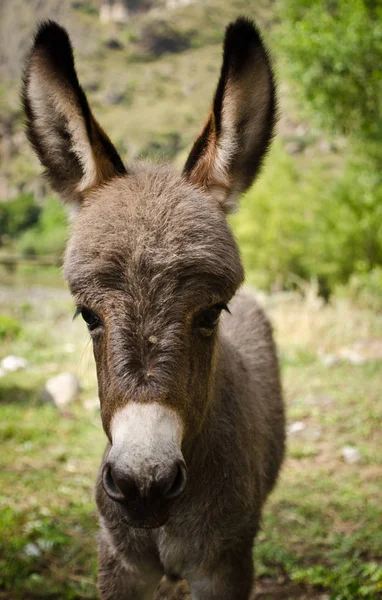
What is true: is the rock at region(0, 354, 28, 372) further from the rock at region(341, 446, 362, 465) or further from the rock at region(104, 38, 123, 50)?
the rock at region(104, 38, 123, 50)

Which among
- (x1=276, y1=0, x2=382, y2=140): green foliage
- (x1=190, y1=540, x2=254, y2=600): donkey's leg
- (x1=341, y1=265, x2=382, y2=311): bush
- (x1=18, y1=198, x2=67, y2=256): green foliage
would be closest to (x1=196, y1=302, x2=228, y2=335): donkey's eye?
(x1=190, y1=540, x2=254, y2=600): donkey's leg

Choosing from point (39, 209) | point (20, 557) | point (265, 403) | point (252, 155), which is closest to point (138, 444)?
point (252, 155)

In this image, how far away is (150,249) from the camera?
78.8 inches

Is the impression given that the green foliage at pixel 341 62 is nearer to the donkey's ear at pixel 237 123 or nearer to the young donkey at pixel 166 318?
the donkey's ear at pixel 237 123

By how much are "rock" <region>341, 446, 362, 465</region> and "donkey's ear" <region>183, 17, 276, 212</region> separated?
4.20 meters

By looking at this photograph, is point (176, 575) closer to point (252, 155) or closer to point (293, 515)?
point (252, 155)

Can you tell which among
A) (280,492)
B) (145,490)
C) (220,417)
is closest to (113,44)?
(280,492)

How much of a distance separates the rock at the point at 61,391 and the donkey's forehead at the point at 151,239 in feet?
20.8

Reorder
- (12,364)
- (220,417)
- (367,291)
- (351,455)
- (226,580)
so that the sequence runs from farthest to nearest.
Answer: (367,291) < (12,364) < (351,455) < (220,417) < (226,580)

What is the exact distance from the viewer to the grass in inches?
148

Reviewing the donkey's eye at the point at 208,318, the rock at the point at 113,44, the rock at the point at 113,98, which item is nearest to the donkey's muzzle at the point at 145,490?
the donkey's eye at the point at 208,318

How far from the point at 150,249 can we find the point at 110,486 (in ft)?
2.84

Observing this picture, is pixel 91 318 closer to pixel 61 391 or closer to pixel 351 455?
pixel 351 455

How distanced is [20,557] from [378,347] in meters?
8.87
